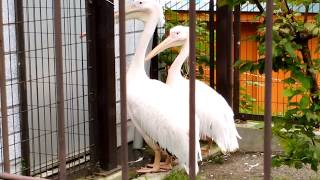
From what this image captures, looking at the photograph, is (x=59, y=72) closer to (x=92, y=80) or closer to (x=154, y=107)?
(x=92, y=80)

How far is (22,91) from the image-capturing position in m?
5.46

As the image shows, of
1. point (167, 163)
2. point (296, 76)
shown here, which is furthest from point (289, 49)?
point (167, 163)

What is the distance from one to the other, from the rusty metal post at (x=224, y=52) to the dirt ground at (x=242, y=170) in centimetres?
70

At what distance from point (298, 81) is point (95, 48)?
2357mm

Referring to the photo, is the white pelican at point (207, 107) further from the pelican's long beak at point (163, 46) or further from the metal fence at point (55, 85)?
the metal fence at point (55, 85)

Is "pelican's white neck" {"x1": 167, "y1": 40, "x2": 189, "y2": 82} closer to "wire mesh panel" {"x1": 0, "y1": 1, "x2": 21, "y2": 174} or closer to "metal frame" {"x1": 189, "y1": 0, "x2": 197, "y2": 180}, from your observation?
"wire mesh panel" {"x1": 0, "y1": 1, "x2": 21, "y2": 174}

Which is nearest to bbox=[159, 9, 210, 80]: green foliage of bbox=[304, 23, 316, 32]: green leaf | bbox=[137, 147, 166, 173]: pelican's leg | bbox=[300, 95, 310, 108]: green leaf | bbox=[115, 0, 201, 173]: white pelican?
bbox=[115, 0, 201, 173]: white pelican

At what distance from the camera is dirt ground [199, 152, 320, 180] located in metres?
6.23

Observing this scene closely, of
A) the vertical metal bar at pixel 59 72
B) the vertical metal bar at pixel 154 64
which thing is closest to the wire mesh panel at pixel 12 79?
the vertical metal bar at pixel 154 64

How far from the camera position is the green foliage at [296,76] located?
369 centimetres

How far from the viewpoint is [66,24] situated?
5.90m

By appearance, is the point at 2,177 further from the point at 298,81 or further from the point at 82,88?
the point at 82,88

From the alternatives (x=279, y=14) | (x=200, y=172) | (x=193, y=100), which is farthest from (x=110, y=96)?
(x=193, y=100)

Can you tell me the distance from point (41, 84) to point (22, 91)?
0.27 metres
